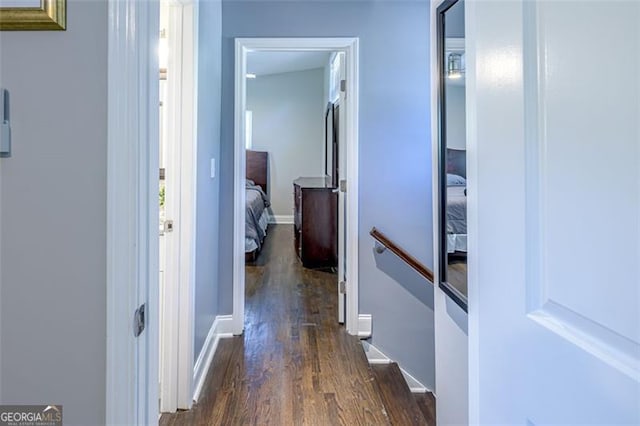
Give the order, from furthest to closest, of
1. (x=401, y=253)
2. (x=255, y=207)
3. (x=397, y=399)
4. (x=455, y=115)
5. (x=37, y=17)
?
1. (x=255, y=207)
2. (x=401, y=253)
3. (x=397, y=399)
4. (x=455, y=115)
5. (x=37, y=17)

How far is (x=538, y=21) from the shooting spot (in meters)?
0.55

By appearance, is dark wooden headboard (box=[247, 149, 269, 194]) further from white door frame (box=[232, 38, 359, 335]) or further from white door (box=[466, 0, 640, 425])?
white door (box=[466, 0, 640, 425])

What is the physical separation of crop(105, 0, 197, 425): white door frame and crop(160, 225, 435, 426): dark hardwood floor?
1185 millimetres

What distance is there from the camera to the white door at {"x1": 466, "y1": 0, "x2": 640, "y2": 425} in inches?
16.9

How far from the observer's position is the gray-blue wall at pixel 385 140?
2650 millimetres

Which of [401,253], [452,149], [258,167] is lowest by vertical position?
[401,253]

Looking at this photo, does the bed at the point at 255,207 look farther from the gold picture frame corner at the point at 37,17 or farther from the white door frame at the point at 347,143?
the gold picture frame corner at the point at 37,17

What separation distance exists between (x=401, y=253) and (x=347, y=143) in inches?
34.0

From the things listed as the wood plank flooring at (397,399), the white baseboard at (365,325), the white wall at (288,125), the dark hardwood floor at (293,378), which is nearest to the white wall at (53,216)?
the dark hardwood floor at (293,378)

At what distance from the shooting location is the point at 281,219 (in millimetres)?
7863

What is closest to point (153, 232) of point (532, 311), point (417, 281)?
point (532, 311)

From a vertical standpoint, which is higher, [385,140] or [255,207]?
[385,140]

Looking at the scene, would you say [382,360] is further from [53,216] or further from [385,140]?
[53,216]

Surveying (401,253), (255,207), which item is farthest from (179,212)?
(255,207)
